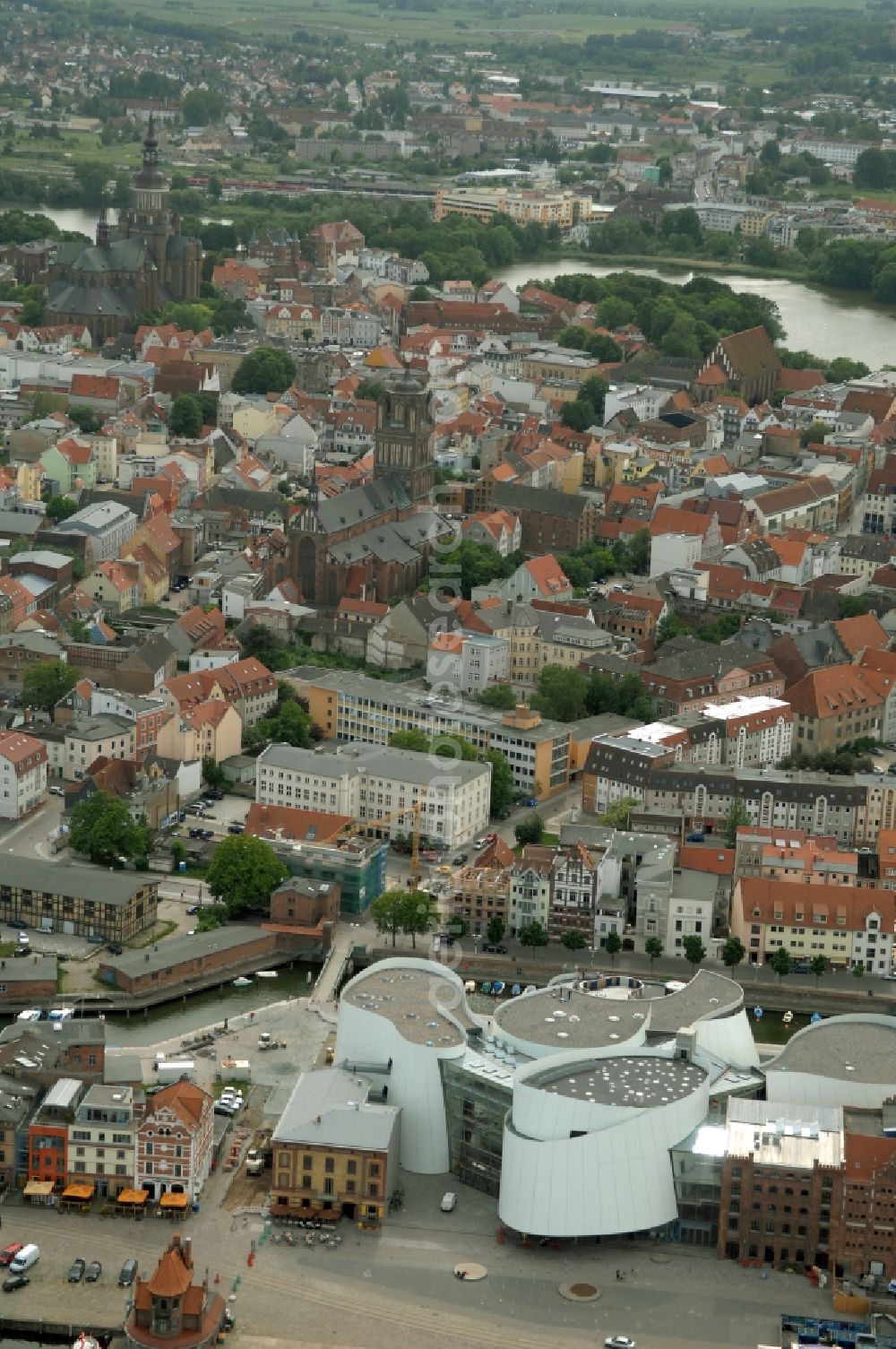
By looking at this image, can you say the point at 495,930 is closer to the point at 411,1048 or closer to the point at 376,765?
the point at 376,765

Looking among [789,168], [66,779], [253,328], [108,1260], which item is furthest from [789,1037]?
[789,168]

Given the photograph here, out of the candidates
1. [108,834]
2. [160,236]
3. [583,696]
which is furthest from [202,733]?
[160,236]

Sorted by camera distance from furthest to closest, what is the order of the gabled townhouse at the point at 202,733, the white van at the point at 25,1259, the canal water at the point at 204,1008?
the gabled townhouse at the point at 202,733
the canal water at the point at 204,1008
the white van at the point at 25,1259

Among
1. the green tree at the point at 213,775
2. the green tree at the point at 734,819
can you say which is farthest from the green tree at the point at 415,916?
the green tree at the point at 213,775

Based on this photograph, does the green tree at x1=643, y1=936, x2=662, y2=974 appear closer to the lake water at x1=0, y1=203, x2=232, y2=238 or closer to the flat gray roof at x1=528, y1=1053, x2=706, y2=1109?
the flat gray roof at x1=528, y1=1053, x2=706, y2=1109

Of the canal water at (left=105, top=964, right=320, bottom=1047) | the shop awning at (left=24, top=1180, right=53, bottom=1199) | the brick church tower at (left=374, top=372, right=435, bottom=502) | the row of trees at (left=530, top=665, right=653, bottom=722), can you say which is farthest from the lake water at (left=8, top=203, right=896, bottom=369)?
the shop awning at (left=24, top=1180, right=53, bottom=1199)

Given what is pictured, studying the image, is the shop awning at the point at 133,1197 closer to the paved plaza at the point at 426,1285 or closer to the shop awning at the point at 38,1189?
the paved plaza at the point at 426,1285

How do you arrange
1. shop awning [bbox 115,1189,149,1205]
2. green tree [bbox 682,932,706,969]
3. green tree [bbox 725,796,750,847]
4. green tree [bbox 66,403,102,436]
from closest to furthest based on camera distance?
shop awning [bbox 115,1189,149,1205] → green tree [bbox 682,932,706,969] → green tree [bbox 725,796,750,847] → green tree [bbox 66,403,102,436]
